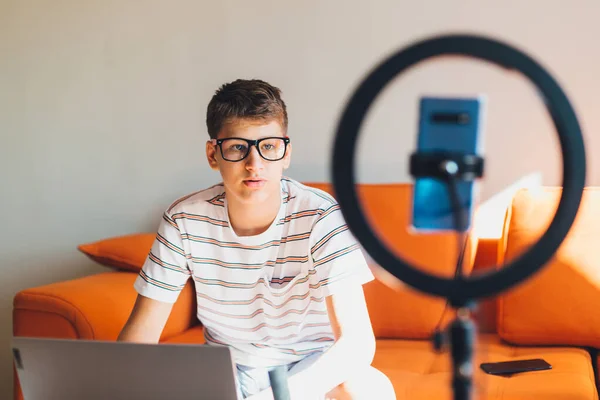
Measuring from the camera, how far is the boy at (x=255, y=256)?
4.42 ft

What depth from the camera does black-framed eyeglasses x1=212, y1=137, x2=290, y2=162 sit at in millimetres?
1359

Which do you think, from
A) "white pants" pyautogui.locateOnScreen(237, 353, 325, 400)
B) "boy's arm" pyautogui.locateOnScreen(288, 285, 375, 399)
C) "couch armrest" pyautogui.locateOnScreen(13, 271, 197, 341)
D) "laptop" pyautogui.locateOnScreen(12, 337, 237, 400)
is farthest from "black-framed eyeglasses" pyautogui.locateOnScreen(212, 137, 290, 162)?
"couch armrest" pyautogui.locateOnScreen(13, 271, 197, 341)

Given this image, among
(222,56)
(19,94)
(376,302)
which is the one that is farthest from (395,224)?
(19,94)

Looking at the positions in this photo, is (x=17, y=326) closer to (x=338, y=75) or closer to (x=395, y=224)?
(x=338, y=75)

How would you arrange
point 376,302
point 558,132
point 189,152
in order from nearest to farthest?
point 558,132 → point 376,302 → point 189,152

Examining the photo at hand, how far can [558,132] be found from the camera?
465 mm

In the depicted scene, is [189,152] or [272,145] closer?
[272,145]

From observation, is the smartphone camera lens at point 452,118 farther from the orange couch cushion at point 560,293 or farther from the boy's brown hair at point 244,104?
the orange couch cushion at point 560,293

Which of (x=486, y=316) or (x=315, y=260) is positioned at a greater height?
(x=315, y=260)

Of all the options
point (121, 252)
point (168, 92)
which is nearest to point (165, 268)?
point (121, 252)

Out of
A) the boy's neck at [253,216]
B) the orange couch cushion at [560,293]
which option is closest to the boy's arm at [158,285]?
the boy's neck at [253,216]

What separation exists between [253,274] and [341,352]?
0.27 m

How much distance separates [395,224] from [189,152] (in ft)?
6.92

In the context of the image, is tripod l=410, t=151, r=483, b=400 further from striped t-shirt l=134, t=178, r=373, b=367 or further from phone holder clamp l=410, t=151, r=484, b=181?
striped t-shirt l=134, t=178, r=373, b=367
